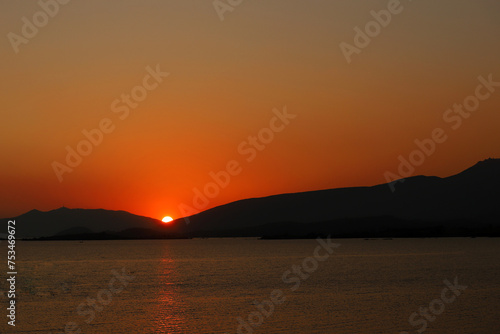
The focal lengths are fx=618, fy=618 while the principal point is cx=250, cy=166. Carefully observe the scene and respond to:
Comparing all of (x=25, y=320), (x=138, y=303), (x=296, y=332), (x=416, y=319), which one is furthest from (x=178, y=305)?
(x=416, y=319)

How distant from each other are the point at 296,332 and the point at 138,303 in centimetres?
1915

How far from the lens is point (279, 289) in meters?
63.0

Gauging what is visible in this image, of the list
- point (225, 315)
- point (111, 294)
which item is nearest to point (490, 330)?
point (225, 315)

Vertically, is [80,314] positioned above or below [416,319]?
above

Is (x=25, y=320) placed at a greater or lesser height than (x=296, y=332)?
greater

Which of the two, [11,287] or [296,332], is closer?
[296,332]

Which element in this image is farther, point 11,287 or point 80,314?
point 11,287

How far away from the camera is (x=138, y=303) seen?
2067 inches

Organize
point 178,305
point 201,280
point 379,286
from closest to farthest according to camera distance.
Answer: point 178,305 < point 379,286 < point 201,280

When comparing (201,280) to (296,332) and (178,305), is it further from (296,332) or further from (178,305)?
(296,332)

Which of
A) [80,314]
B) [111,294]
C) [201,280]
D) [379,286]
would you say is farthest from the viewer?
[201,280]

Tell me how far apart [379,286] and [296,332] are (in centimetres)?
3021

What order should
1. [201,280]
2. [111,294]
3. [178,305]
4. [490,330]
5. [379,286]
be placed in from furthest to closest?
[201,280]
[379,286]
[111,294]
[178,305]
[490,330]

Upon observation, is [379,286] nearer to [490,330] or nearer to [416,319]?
[416,319]
